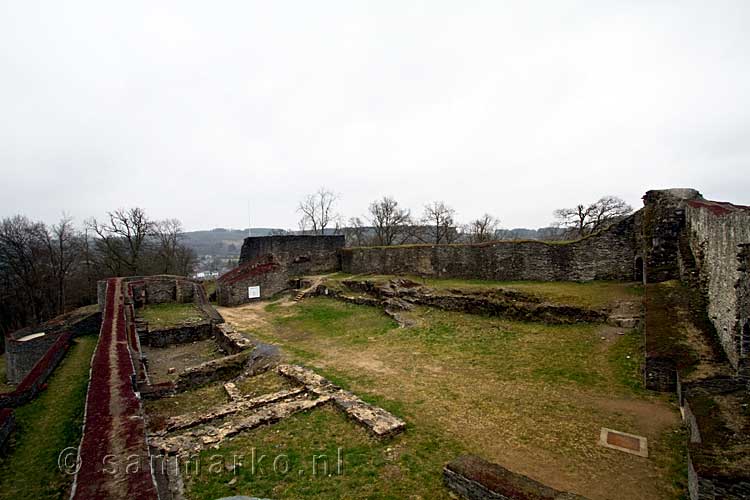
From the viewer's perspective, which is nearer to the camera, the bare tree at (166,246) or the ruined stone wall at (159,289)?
the ruined stone wall at (159,289)

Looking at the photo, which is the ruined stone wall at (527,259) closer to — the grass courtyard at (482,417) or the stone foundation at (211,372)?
the grass courtyard at (482,417)

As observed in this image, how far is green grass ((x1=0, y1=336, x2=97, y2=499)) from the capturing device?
5.75 metres

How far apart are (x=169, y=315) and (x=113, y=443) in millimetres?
15629

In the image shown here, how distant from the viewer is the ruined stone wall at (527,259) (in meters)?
14.8

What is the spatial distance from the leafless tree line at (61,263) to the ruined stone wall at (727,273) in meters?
39.1

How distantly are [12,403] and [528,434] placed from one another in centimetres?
1392

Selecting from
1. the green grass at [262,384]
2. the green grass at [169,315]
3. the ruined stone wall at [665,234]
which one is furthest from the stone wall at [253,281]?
the ruined stone wall at [665,234]

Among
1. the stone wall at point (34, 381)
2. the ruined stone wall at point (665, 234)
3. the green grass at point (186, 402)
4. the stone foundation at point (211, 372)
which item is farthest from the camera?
the ruined stone wall at point (665, 234)

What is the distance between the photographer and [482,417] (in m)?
6.98

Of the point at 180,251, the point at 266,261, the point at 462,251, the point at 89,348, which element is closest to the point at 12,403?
the point at 89,348

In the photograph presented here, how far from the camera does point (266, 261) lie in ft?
83.9

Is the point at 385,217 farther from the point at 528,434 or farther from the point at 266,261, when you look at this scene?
the point at 528,434

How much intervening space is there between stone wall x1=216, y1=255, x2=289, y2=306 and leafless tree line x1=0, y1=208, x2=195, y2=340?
15739 mm

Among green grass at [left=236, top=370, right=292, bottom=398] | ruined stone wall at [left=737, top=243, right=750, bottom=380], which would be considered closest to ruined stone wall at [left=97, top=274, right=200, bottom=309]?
green grass at [left=236, top=370, right=292, bottom=398]
